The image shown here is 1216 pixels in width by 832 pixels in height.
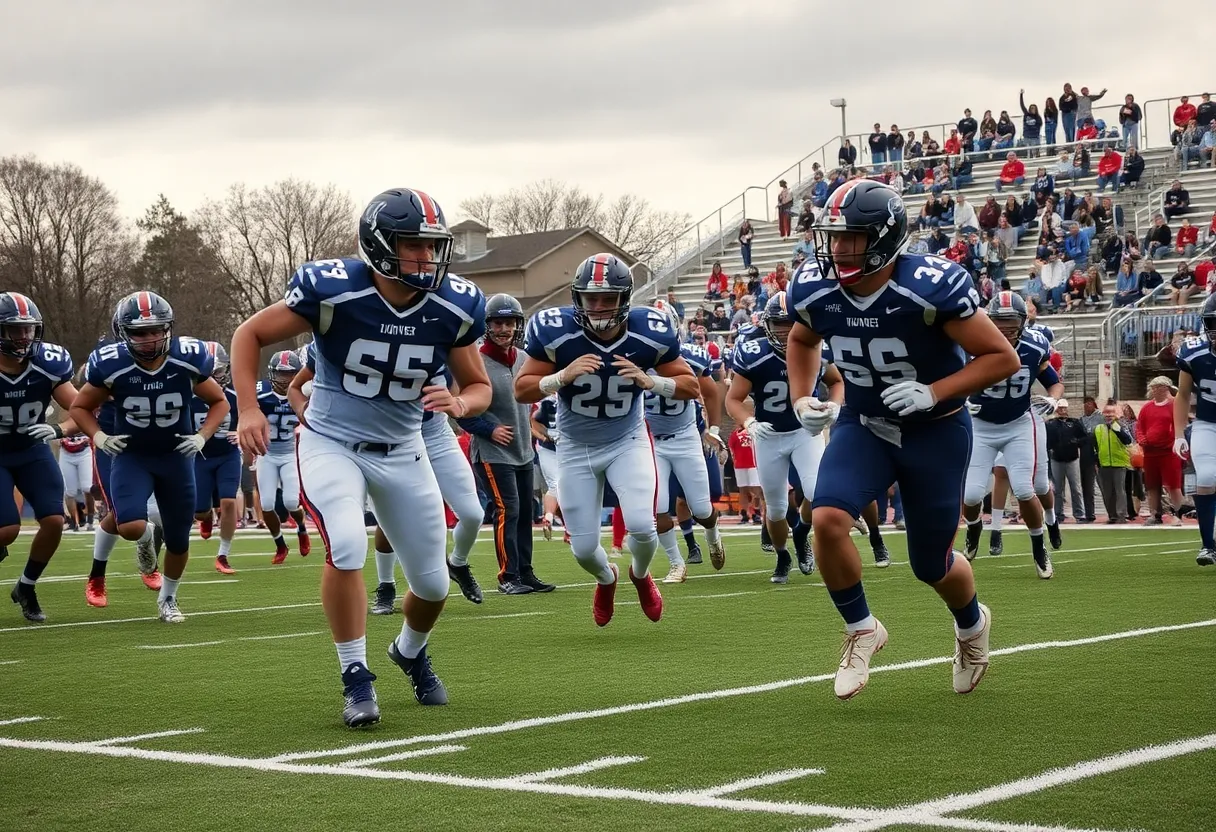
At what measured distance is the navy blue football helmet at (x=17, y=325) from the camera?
9227 millimetres

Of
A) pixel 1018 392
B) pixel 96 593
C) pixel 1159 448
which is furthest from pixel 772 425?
pixel 1159 448

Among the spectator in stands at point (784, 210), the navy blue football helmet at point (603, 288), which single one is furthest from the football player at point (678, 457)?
the spectator in stands at point (784, 210)

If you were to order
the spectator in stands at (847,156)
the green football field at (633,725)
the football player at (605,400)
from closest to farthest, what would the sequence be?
the green football field at (633,725), the football player at (605,400), the spectator in stands at (847,156)

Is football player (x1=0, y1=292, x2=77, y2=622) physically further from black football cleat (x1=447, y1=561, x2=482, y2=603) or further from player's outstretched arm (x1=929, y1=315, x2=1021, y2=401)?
player's outstretched arm (x1=929, y1=315, x2=1021, y2=401)

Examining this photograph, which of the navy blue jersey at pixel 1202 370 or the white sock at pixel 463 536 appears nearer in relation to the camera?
the white sock at pixel 463 536

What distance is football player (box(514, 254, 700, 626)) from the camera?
26.3 ft

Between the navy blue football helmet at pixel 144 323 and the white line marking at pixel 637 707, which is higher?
the navy blue football helmet at pixel 144 323

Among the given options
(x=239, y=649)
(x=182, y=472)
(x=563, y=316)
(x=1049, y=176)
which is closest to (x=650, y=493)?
(x=563, y=316)

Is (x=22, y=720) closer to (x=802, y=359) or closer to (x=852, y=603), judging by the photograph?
(x=852, y=603)

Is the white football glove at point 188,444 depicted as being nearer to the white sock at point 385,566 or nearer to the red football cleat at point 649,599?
the white sock at point 385,566

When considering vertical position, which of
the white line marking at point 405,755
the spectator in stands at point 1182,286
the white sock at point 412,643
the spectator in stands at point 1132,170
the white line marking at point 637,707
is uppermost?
the spectator in stands at point 1132,170

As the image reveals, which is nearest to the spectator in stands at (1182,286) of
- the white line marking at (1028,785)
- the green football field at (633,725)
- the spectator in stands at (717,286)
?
the spectator in stands at (717,286)

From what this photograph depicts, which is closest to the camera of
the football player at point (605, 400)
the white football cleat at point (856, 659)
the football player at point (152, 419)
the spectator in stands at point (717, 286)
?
the white football cleat at point (856, 659)

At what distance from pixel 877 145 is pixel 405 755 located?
29071 mm
